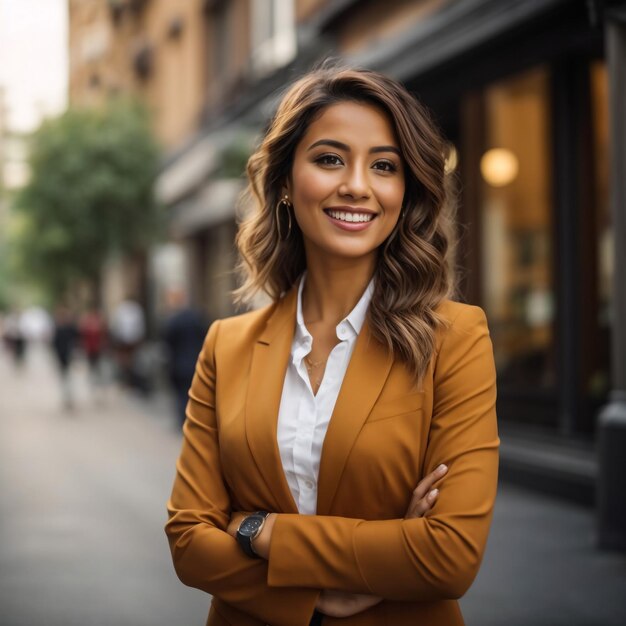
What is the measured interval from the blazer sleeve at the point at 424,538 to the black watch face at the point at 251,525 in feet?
0.20

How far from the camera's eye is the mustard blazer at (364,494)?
1.98 m

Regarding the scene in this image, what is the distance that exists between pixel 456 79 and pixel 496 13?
167 centimetres

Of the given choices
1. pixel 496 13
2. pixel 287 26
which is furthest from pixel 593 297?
pixel 287 26

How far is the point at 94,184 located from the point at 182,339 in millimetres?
8369

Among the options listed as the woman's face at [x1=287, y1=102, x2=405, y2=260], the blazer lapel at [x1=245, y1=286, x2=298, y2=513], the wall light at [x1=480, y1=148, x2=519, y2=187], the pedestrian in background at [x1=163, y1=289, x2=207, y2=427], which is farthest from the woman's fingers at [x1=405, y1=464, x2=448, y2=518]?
the pedestrian in background at [x1=163, y1=289, x2=207, y2=427]

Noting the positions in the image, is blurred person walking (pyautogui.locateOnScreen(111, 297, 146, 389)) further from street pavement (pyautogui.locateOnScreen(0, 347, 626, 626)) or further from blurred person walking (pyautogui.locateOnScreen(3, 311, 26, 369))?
blurred person walking (pyautogui.locateOnScreen(3, 311, 26, 369))

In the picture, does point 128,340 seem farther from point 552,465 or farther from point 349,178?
point 349,178

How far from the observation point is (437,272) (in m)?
2.26

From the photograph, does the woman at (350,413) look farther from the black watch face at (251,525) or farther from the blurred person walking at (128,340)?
the blurred person walking at (128,340)

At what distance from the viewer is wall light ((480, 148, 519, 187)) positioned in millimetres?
10281

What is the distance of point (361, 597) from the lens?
203 centimetres

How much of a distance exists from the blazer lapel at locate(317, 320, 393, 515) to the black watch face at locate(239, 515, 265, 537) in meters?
0.14

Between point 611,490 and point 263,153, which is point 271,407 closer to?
point 263,153

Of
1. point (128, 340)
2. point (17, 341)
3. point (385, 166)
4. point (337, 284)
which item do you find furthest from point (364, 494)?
point (17, 341)
